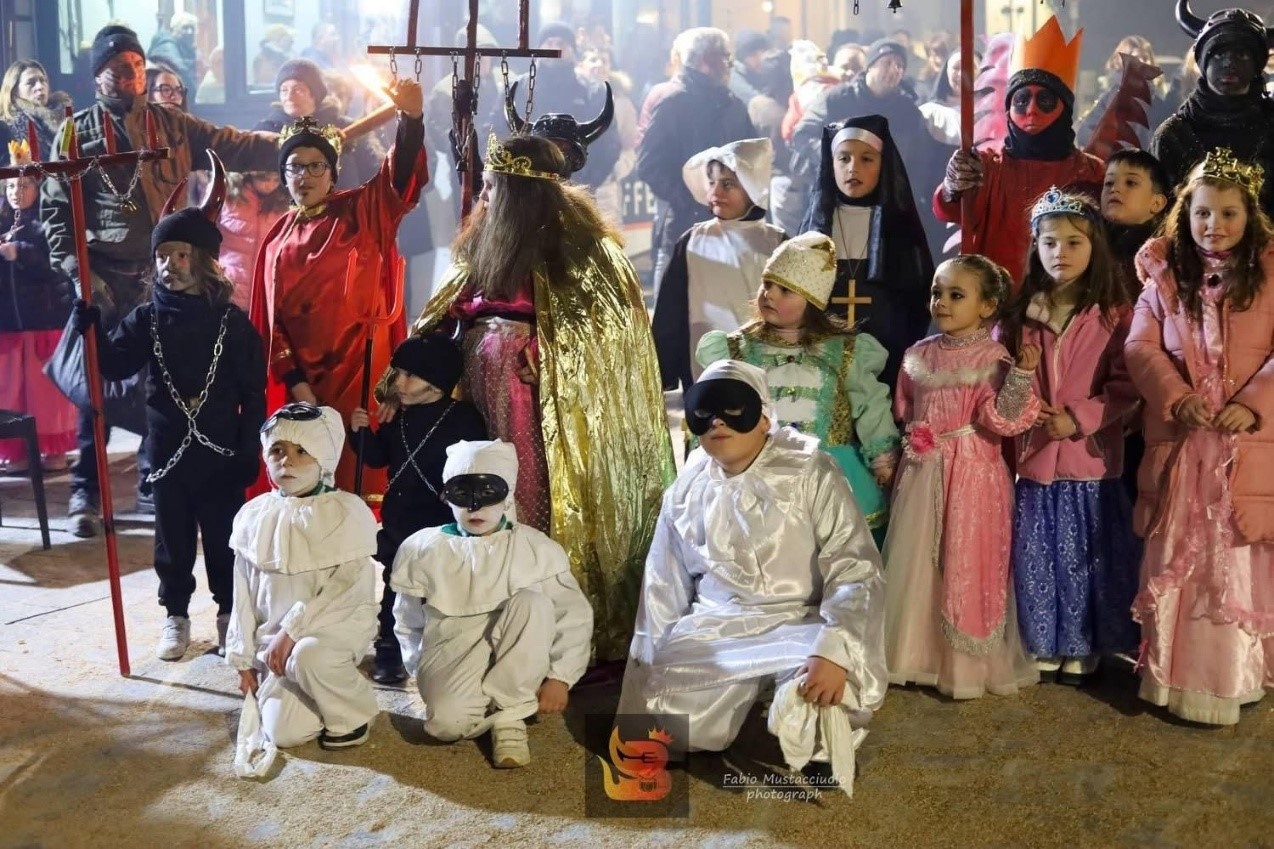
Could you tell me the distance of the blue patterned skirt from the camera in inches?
175

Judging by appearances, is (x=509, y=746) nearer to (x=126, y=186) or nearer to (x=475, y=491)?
(x=475, y=491)

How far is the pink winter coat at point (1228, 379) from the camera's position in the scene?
411 cm

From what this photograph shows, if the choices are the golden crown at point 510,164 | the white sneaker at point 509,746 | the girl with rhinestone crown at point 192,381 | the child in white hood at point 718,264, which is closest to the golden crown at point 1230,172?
the child in white hood at point 718,264

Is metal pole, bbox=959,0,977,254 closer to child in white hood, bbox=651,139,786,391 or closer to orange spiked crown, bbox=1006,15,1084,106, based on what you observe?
orange spiked crown, bbox=1006,15,1084,106

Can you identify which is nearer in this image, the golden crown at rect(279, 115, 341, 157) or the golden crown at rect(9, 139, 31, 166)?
the golden crown at rect(9, 139, 31, 166)

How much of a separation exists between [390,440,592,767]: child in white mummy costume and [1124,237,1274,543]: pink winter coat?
1.88 metres

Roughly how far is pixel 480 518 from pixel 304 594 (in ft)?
1.92

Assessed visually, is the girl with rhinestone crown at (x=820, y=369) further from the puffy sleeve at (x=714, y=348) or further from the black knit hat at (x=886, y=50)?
the black knit hat at (x=886, y=50)

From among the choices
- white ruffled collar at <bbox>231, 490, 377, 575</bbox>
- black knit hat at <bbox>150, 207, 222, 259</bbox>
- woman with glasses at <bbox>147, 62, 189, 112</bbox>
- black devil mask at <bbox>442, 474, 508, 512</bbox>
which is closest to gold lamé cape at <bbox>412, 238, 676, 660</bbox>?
black devil mask at <bbox>442, 474, 508, 512</bbox>

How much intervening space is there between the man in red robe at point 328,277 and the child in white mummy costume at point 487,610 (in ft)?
4.19

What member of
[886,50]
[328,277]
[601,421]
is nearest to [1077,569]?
[601,421]

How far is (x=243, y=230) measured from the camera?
9453mm

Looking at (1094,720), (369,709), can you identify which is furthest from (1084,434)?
(369,709)

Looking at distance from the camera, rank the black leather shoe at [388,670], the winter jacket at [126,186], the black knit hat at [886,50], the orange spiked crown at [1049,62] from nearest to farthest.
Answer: the black leather shoe at [388,670] → the orange spiked crown at [1049,62] → the winter jacket at [126,186] → the black knit hat at [886,50]
